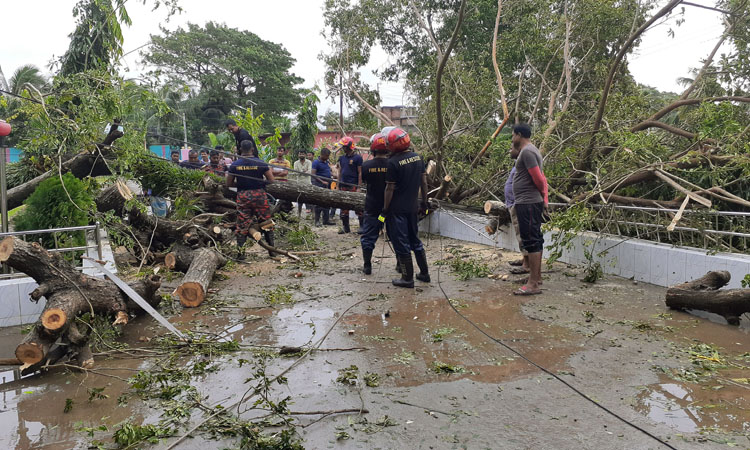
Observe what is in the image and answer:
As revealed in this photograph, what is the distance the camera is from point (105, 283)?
462 centimetres

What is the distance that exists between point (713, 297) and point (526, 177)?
210 centimetres

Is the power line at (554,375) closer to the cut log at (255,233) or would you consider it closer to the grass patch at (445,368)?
the grass patch at (445,368)

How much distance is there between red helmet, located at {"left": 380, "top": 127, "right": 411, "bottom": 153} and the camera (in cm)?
617

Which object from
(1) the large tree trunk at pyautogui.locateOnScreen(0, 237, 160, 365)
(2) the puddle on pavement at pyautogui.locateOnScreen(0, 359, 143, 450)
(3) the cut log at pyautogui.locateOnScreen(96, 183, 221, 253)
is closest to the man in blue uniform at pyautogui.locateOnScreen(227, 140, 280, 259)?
(3) the cut log at pyautogui.locateOnScreen(96, 183, 221, 253)

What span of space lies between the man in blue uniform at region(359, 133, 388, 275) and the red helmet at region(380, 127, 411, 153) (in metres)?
0.14

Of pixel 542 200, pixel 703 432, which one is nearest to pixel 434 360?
pixel 703 432

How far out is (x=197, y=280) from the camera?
570cm

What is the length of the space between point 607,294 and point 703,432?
3.18 meters

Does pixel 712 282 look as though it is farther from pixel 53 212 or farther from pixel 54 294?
pixel 53 212

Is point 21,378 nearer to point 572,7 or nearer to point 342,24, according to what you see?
point 572,7

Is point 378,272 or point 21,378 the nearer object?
point 21,378

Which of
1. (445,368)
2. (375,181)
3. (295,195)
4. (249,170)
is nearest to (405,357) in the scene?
(445,368)

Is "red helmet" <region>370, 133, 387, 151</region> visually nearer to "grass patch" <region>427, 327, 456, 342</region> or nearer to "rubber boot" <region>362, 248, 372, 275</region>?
"rubber boot" <region>362, 248, 372, 275</region>

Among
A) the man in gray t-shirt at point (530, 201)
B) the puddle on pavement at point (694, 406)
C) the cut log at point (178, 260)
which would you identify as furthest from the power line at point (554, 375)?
the cut log at point (178, 260)
